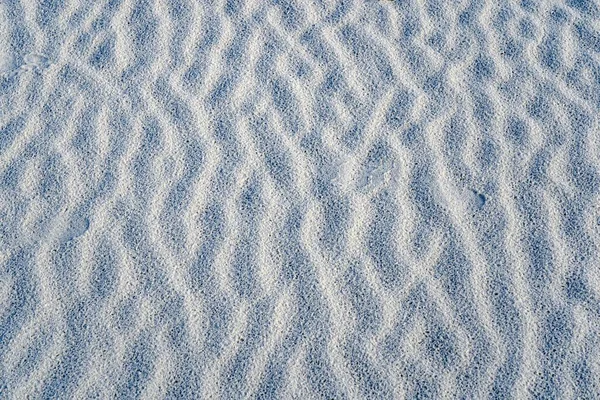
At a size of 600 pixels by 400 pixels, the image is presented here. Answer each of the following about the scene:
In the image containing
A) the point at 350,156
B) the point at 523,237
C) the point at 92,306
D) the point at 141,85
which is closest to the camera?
the point at 92,306

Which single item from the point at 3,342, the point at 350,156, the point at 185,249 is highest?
the point at 350,156

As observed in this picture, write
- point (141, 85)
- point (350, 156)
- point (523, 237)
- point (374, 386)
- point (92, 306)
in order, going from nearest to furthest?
point (374, 386)
point (92, 306)
point (523, 237)
point (350, 156)
point (141, 85)

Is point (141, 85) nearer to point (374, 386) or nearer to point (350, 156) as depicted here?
point (350, 156)

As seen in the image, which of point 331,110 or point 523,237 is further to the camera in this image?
point 331,110

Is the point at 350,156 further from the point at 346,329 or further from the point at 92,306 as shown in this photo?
the point at 92,306

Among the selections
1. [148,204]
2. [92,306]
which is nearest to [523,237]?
[148,204]

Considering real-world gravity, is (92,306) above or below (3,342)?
above
